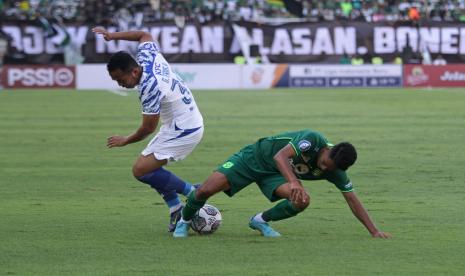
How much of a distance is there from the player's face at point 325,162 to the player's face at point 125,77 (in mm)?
1972

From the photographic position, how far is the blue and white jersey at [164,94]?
32.3 ft

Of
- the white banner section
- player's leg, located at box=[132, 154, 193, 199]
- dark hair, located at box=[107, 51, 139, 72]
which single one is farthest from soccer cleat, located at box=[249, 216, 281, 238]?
the white banner section

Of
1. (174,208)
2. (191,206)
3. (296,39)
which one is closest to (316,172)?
(191,206)

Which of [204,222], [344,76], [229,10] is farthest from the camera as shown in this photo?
[229,10]

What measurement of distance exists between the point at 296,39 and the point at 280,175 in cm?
3618

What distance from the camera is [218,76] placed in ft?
137

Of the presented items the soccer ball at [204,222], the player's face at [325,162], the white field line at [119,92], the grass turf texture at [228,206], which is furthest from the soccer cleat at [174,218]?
the white field line at [119,92]

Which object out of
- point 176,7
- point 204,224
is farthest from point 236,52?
point 204,224

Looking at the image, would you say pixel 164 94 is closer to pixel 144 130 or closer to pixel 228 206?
pixel 144 130

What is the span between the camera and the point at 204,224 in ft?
33.3

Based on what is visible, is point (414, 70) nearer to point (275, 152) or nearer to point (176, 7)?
point (176, 7)

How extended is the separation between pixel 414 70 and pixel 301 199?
34.4m

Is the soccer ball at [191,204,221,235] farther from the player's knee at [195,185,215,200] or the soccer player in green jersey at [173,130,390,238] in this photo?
the player's knee at [195,185,215,200]

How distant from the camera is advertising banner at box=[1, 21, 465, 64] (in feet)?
146
